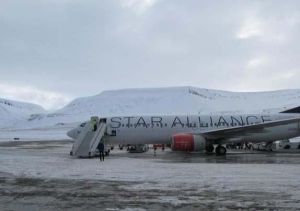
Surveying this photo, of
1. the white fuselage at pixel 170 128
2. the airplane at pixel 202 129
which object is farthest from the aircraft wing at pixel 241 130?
the white fuselage at pixel 170 128

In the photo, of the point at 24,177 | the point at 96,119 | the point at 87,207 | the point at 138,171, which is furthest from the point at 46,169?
the point at 96,119

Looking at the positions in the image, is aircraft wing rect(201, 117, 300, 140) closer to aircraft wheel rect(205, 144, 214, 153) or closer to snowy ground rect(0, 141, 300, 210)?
aircraft wheel rect(205, 144, 214, 153)

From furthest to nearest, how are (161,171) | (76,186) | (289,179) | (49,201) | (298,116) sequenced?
(298,116)
(161,171)
(289,179)
(76,186)
(49,201)

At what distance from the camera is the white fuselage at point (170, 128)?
1341 inches

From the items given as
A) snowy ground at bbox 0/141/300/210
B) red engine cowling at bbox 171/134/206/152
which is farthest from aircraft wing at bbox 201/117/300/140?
snowy ground at bbox 0/141/300/210

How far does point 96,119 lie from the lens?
33.6 metres

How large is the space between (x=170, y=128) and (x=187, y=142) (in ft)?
13.0

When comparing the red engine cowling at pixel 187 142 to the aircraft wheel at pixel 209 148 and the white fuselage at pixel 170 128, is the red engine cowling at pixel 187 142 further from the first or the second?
the white fuselage at pixel 170 128

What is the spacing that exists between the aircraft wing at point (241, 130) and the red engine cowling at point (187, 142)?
5.43 ft

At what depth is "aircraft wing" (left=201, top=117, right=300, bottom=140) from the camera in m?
32.7

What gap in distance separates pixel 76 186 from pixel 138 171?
4.77 metres

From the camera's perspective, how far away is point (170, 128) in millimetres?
34781

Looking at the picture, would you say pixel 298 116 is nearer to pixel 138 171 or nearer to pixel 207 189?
pixel 138 171

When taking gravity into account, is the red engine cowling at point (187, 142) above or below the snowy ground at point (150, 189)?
above
